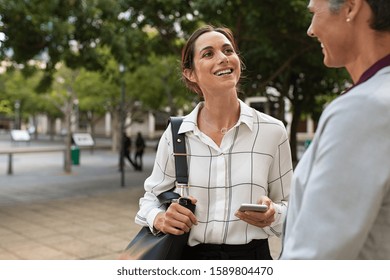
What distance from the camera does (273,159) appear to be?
1.77 meters

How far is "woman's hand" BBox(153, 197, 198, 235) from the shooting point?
5.24 ft

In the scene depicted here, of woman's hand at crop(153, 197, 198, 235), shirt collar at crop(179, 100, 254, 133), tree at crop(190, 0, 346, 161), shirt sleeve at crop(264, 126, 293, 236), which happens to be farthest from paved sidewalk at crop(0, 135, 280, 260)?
woman's hand at crop(153, 197, 198, 235)

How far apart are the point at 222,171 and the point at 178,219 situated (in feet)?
0.84

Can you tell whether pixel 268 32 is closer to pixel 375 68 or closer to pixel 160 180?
pixel 160 180

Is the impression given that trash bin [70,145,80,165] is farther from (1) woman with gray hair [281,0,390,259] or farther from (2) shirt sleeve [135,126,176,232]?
(1) woman with gray hair [281,0,390,259]

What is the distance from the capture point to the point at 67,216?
316 inches

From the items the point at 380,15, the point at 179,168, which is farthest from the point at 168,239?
the point at 380,15

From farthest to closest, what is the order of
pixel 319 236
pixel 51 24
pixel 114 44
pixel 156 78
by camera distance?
pixel 156 78
pixel 114 44
pixel 51 24
pixel 319 236

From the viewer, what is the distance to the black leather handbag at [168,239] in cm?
158

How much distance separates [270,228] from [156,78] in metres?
22.7

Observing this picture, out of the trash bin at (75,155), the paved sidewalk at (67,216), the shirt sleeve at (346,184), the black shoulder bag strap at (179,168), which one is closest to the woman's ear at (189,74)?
the black shoulder bag strap at (179,168)
